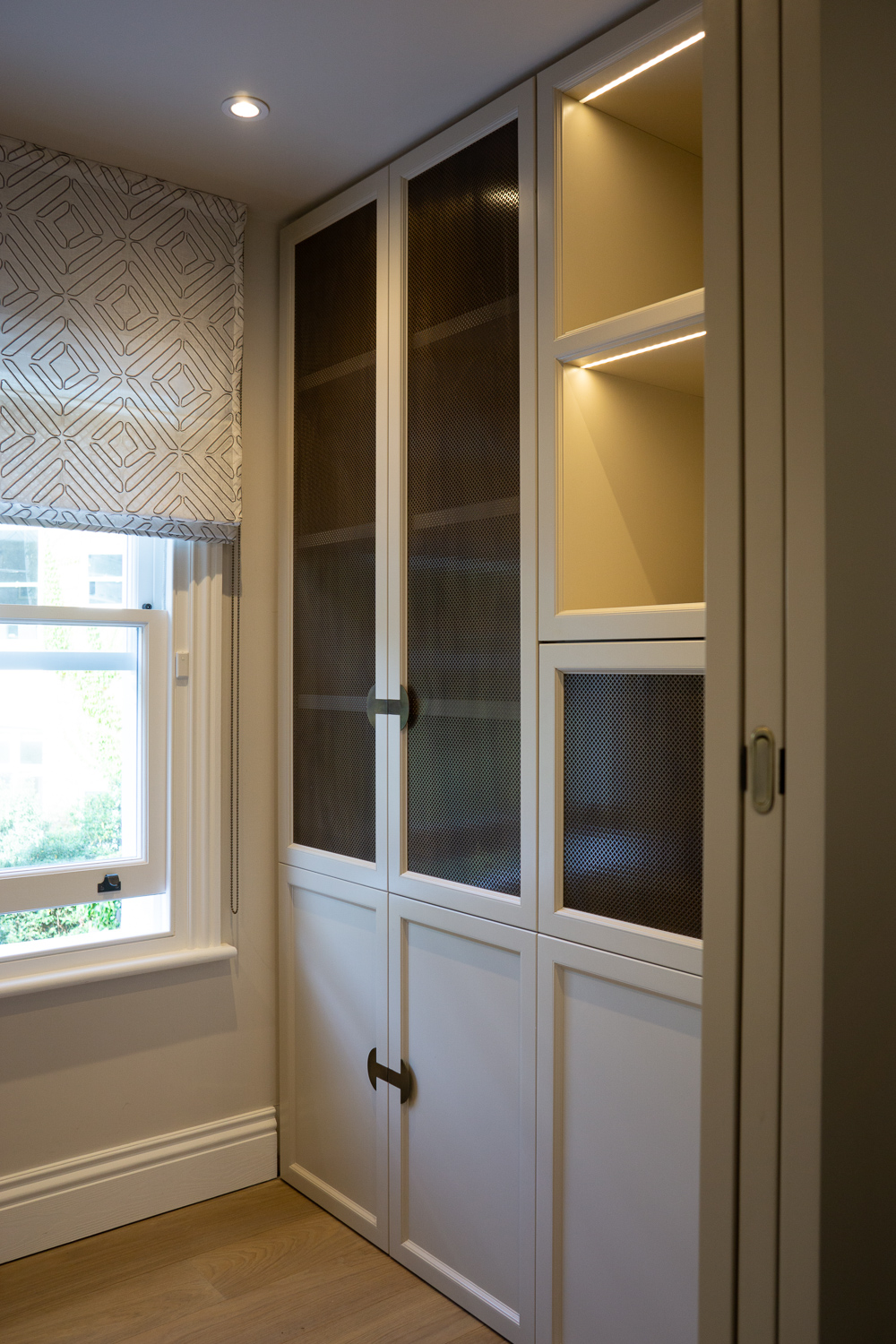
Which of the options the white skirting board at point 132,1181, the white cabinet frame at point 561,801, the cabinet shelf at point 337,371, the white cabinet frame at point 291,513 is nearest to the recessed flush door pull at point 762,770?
the white cabinet frame at point 561,801

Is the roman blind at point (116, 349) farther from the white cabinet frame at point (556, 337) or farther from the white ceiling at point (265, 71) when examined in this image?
the white cabinet frame at point (556, 337)

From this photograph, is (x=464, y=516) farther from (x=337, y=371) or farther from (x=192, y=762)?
(x=192, y=762)

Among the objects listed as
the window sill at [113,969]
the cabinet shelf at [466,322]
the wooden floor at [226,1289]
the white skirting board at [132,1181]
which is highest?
the cabinet shelf at [466,322]

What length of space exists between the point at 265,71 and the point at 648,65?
70cm

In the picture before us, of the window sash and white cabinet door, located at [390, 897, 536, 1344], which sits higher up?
the window sash

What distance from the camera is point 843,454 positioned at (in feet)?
2.59

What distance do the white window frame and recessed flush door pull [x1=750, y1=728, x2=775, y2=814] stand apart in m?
1.79

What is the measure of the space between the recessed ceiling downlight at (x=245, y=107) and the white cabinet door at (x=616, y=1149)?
1675 mm

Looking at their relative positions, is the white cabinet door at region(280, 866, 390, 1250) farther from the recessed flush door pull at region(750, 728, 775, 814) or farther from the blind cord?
the recessed flush door pull at region(750, 728, 775, 814)

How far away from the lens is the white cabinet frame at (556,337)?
5.28ft

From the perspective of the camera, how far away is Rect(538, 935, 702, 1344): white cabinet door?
5.00 ft

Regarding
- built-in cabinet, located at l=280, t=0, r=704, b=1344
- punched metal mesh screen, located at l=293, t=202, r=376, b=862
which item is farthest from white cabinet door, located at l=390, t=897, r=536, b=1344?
punched metal mesh screen, located at l=293, t=202, r=376, b=862

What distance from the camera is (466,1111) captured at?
1.92 m

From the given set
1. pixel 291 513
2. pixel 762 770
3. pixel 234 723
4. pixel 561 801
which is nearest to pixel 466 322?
pixel 291 513
